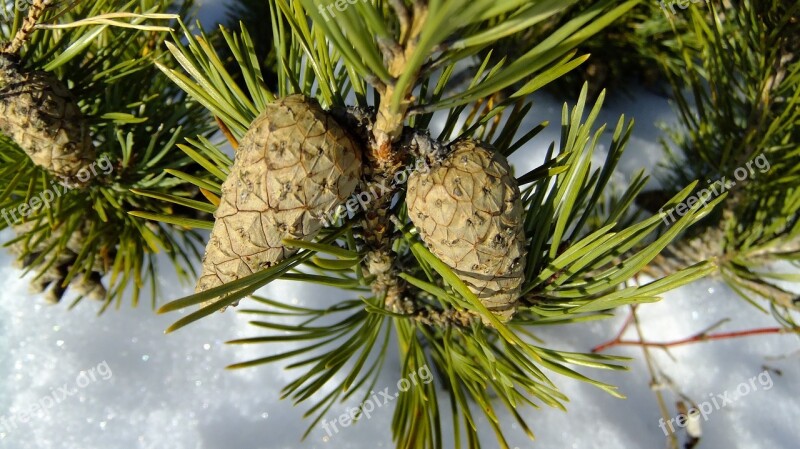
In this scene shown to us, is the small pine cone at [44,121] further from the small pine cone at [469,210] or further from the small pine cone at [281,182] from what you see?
the small pine cone at [469,210]

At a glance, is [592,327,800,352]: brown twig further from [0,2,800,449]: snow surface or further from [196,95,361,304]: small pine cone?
[196,95,361,304]: small pine cone

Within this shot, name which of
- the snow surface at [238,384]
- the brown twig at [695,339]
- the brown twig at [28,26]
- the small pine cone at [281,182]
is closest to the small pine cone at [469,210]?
the small pine cone at [281,182]

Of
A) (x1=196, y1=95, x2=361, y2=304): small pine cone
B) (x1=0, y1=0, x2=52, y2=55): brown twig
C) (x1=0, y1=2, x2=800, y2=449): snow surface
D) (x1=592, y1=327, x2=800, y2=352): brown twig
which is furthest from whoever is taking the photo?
(x1=592, y1=327, x2=800, y2=352): brown twig

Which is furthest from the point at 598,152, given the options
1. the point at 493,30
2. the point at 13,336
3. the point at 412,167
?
the point at 13,336

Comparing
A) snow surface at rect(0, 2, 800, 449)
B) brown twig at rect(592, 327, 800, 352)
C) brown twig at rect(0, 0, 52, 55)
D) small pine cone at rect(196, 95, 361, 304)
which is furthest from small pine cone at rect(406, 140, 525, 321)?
brown twig at rect(592, 327, 800, 352)

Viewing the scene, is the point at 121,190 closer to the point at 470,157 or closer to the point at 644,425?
the point at 470,157

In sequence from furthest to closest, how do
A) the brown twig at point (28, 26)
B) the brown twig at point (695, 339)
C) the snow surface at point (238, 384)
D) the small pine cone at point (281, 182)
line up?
the brown twig at point (695, 339) → the snow surface at point (238, 384) → the brown twig at point (28, 26) → the small pine cone at point (281, 182)
